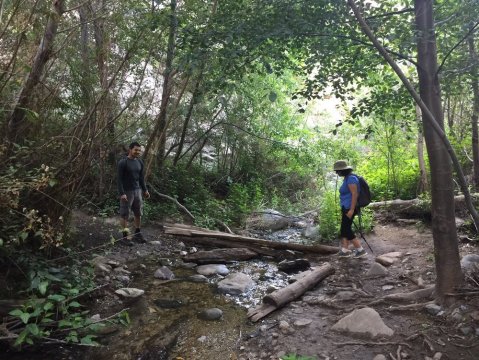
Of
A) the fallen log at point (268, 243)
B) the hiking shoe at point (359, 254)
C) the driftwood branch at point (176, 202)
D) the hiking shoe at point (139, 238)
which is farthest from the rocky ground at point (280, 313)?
the driftwood branch at point (176, 202)

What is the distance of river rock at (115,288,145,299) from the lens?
5.27m

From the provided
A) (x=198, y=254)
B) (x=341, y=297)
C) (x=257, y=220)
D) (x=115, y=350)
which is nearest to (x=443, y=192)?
(x=341, y=297)

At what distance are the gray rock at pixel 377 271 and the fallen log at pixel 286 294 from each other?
731 millimetres

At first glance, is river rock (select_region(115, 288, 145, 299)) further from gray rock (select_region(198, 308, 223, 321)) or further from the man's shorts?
the man's shorts

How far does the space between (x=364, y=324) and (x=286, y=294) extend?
1.24 meters

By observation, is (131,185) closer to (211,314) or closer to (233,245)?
(233,245)

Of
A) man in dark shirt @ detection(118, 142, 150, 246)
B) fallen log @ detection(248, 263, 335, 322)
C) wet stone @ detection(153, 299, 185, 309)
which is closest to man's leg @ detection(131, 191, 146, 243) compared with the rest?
man in dark shirt @ detection(118, 142, 150, 246)

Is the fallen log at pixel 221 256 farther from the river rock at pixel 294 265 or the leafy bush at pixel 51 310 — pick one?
the leafy bush at pixel 51 310

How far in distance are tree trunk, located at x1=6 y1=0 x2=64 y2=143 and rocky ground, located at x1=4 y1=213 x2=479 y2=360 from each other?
7.74 ft

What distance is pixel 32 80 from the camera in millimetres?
4305

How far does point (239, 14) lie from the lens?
169 inches

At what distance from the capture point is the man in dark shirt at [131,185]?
7.58 metres

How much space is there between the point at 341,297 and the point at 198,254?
321 centimetres

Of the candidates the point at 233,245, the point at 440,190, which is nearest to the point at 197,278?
the point at 233,245
